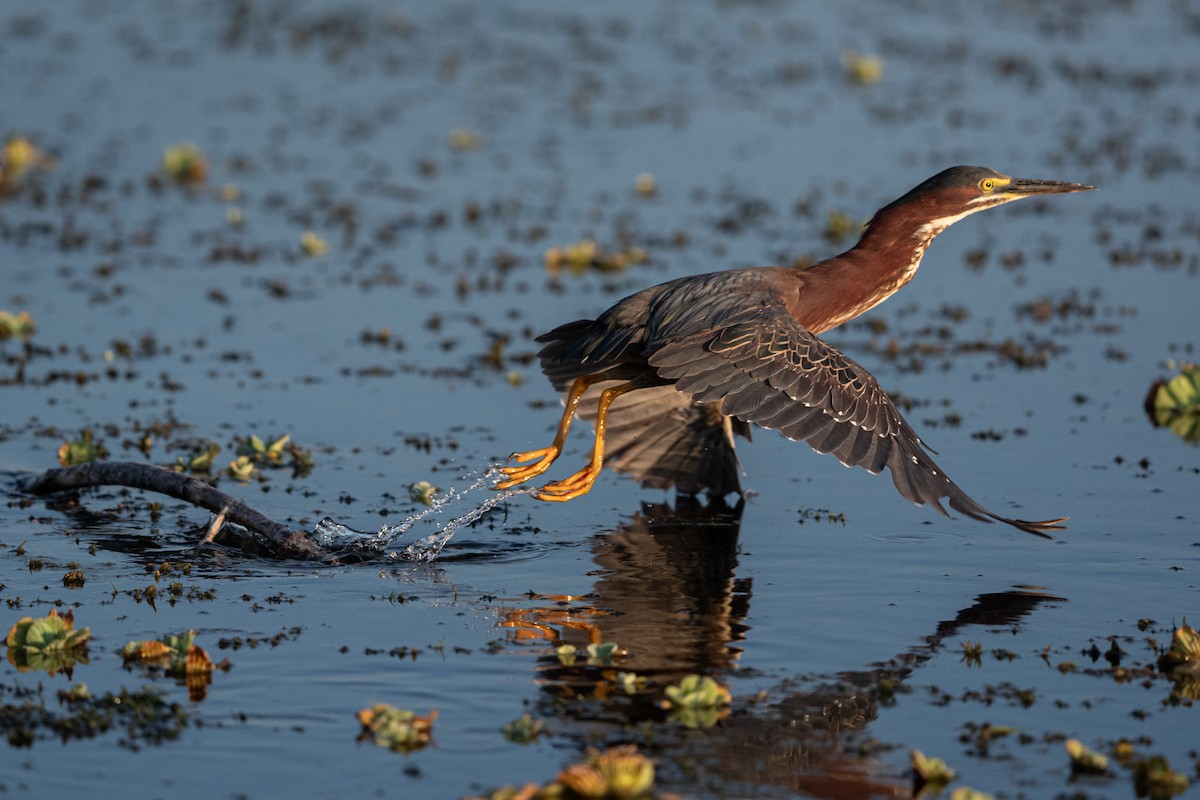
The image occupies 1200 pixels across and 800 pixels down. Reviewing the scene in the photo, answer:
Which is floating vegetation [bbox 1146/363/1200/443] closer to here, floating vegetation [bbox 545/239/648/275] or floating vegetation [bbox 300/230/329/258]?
floating vegetation [bbox 545/239/648/275]

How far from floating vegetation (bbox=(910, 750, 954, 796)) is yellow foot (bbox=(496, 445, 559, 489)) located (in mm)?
3283

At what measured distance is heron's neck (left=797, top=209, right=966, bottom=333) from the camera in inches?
335

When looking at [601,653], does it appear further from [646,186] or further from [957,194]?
[646,186]

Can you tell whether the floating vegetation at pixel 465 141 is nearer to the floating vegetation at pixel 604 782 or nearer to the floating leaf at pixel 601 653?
the floating leaf at pixel 601 653

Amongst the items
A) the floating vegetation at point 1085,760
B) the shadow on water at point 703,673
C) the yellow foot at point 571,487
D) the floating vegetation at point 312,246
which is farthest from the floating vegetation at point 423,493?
the floating vegetation at point 312,246

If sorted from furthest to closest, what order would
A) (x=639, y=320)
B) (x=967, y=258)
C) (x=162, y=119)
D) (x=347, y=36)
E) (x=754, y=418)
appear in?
(x=347, y=36) → (x=162, y=119) → (x=967, y=258) → (x=639, y=320) → (x=754, y=418)

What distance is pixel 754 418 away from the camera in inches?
291

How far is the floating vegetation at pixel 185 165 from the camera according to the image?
1625cm

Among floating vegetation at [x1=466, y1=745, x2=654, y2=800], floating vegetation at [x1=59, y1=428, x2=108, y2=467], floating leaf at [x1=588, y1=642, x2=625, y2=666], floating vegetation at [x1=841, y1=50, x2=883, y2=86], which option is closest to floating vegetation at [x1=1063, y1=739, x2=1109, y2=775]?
floating vegetation at [x1=466, y1=745, x2=654, y2=800]

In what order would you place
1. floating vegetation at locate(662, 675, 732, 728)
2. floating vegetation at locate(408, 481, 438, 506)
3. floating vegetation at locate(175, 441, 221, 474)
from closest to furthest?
floating vegetation at locate(662, 675, 732, 728)
floating vegetation at locate(408, 481, 438, 506)
floating vegetation at locate(175, 441, 221, 474)

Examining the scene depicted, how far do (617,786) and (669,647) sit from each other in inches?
64.6

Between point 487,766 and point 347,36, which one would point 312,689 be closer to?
point 487,766

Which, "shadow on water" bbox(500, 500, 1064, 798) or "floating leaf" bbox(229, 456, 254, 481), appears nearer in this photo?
"shadow on water" bbox(500, 500, 1064, 798)

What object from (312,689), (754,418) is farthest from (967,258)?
(312,689)
